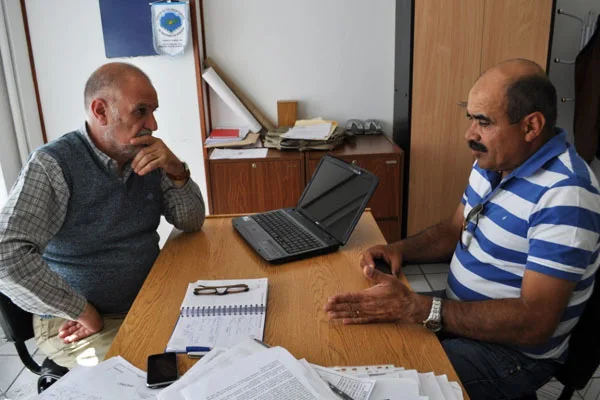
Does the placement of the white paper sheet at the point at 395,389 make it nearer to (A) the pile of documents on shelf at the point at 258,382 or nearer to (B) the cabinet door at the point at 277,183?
(A) the pile of documents on shelf at the point at 258,382

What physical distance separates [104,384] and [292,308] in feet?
1.52

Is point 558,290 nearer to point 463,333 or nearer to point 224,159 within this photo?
point 463,333

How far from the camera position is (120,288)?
5.38ft

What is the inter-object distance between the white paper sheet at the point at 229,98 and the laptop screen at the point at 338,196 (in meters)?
1.49

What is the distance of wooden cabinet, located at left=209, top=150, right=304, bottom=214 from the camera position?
2.91 meters

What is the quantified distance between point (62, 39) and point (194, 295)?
252cm

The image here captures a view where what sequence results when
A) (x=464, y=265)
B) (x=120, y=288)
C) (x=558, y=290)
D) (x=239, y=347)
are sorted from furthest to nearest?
(x=120, y=288)
(x=464, y=265)
(x=558, y=290)
(x=239, y=347)

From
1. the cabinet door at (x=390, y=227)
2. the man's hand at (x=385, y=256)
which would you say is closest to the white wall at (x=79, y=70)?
the cabinet door at (x=390, y=227)

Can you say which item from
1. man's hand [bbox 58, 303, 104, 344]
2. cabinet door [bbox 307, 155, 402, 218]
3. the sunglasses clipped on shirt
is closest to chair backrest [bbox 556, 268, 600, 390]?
the sunglasses clipped on shirt

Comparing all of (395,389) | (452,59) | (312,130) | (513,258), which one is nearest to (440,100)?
(452,59)

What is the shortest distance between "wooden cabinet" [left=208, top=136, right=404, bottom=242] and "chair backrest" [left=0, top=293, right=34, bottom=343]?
154 centimetres

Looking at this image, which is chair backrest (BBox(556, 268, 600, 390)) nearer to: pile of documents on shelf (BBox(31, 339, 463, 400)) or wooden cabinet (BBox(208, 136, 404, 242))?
pile of documents on shelf (BBox(31, 339, 463, 400))

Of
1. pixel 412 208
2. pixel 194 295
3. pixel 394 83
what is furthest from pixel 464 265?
pixel 394 83

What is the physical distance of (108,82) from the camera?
1.59 m
